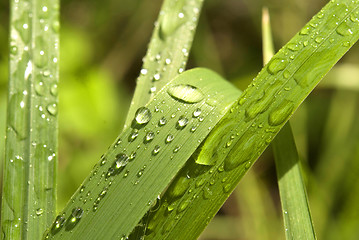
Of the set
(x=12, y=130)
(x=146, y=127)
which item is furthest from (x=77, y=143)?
(x=146, y=127)

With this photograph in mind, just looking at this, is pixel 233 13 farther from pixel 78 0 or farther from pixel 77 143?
pixel 77 143

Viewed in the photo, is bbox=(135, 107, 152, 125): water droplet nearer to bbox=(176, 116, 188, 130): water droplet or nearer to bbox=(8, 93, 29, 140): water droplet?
bbox=(176, 116, 188, 130): water droplet

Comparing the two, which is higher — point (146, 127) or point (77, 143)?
point (77, 143)

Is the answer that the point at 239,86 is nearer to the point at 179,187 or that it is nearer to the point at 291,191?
the point at 291,191

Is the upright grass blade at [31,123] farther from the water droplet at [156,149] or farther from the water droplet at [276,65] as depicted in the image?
Result: the water droplet at [276,65]

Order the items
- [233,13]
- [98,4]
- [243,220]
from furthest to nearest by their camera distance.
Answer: [233,13], [98,4], [243,220]

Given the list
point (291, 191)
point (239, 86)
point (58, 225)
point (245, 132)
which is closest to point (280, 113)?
point (245, 132)
